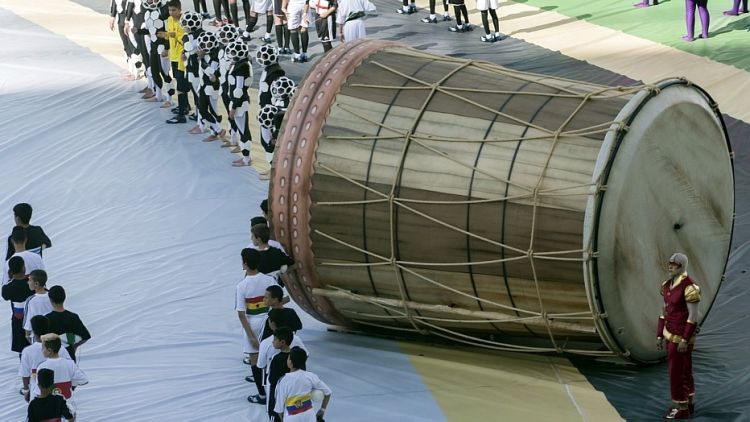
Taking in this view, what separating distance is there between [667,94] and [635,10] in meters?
9.59

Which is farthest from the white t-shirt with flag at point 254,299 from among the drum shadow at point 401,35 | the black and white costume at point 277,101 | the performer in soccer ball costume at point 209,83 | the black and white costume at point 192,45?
the drum shadow at point 401,35

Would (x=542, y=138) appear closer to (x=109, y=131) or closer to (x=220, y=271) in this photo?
(x=220, y=271)

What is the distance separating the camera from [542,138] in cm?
659

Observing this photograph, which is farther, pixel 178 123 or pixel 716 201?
pixel 178 123

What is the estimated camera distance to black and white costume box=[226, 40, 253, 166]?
418 inches

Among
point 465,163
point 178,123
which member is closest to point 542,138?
point 465,163

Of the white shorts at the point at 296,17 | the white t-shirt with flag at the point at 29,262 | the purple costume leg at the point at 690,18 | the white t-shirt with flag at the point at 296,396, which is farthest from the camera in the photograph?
the white shorts at the point at 296,17

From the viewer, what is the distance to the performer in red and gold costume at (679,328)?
6242 millimetres

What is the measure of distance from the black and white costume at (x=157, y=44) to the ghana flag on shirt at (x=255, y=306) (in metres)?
6.08

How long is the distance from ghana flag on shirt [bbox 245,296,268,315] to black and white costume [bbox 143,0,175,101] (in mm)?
6076

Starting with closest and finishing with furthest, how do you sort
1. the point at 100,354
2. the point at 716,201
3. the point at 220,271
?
1. the point at 716,201
2. the point at 100,354
3. the point at 220,271

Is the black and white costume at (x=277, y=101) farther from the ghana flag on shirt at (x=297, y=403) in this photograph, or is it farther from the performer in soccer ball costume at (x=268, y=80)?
the ghana flag on shirt at (x=297, y=403)

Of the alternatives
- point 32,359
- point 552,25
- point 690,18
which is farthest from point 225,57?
point 552,25

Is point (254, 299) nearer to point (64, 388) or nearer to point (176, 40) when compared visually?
point (64, 388)
